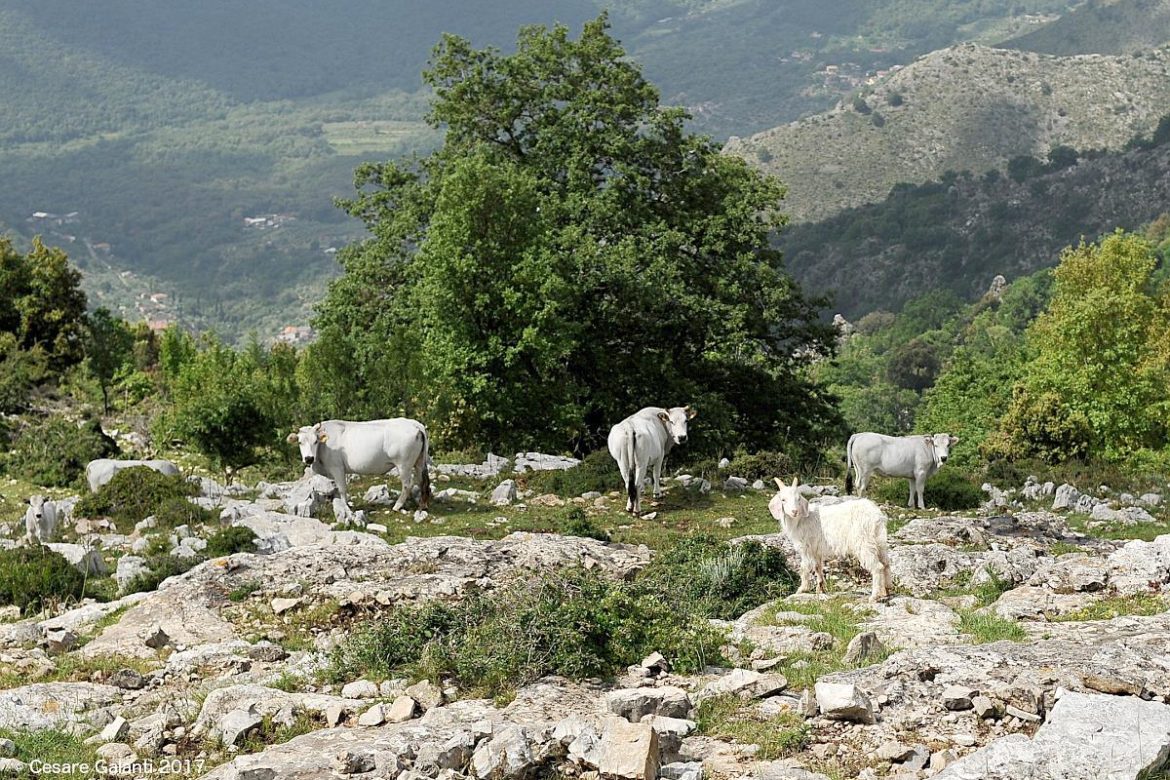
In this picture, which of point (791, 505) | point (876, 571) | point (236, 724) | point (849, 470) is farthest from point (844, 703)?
point (849, 470)

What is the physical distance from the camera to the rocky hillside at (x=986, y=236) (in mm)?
184750

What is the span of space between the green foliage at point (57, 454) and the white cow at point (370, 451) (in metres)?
9.08

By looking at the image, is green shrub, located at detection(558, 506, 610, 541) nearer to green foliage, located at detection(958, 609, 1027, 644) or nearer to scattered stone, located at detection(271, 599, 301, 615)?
scattered stone, located at detection(271, 599, 301, 615)

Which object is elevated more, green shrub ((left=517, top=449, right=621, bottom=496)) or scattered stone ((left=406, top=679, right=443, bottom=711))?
scattered stone ((left=406, top=679, right=443, bottom=711))

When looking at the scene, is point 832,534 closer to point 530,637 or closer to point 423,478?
point 530,637

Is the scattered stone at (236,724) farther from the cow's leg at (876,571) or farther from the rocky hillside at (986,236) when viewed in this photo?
the rocky hillside at (986,236)

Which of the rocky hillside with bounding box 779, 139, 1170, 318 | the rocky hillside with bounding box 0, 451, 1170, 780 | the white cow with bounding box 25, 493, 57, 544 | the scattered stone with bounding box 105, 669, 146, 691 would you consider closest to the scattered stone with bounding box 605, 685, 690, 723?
the rocky hillside with bounding box 0, 451, 1170, 780

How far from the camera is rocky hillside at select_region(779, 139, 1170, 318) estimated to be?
184750mm

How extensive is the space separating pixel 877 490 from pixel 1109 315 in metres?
20.0

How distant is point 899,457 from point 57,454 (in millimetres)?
21375

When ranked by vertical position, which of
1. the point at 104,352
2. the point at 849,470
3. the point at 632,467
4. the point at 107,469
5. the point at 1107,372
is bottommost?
the point at 1107,372

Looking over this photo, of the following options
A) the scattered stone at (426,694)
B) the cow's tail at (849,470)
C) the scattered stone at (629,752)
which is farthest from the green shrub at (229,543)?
the cow's tail at (849,470)

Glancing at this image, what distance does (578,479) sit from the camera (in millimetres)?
25703

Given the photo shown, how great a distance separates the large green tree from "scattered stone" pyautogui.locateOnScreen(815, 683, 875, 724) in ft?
71.2
